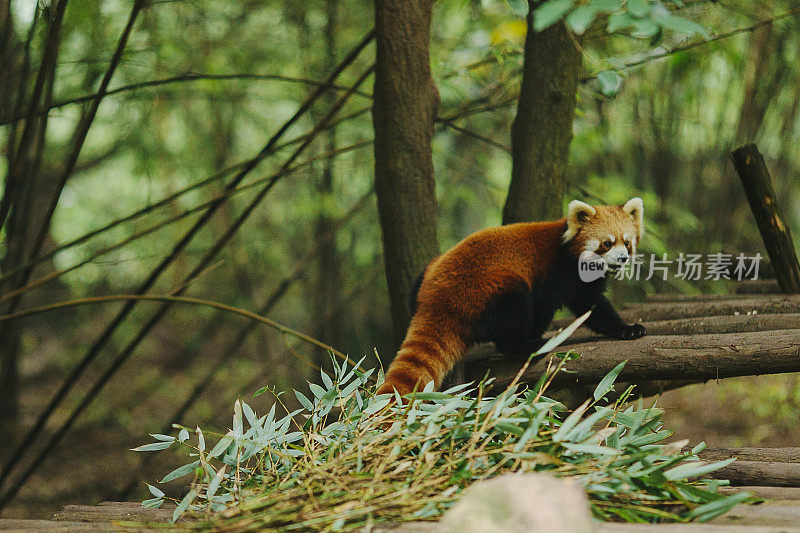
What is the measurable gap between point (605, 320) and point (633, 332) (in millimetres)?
120

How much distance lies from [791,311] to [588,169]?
3109 millimetres

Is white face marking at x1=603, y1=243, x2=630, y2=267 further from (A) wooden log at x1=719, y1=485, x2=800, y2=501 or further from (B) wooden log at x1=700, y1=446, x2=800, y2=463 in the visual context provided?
(A) wooden log at x1=719, y1=485, x2=800, y2=501

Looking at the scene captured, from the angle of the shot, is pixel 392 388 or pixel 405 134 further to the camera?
pixel 405 134

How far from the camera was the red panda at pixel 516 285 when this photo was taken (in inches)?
85.3

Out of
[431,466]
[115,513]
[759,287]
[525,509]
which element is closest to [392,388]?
[431,466]

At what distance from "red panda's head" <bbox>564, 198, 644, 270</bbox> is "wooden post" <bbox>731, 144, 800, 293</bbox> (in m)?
0.83

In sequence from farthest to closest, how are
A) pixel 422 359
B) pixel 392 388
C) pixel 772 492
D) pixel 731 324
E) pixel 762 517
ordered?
pixel 731 324 → pixel 422 359 → pixel 392 388 → pixel 772 492 → pixel 762 517

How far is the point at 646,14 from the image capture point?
123 centimetres

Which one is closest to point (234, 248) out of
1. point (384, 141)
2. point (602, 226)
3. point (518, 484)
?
point (384, 141)

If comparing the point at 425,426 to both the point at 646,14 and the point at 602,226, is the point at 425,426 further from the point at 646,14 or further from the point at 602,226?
the point at 602,226

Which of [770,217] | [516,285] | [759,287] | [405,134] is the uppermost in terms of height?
[405,134]

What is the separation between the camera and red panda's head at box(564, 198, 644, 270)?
2.26 meters

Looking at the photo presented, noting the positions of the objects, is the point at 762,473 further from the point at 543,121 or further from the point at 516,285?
the point at 543,121

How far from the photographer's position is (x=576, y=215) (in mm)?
2252
